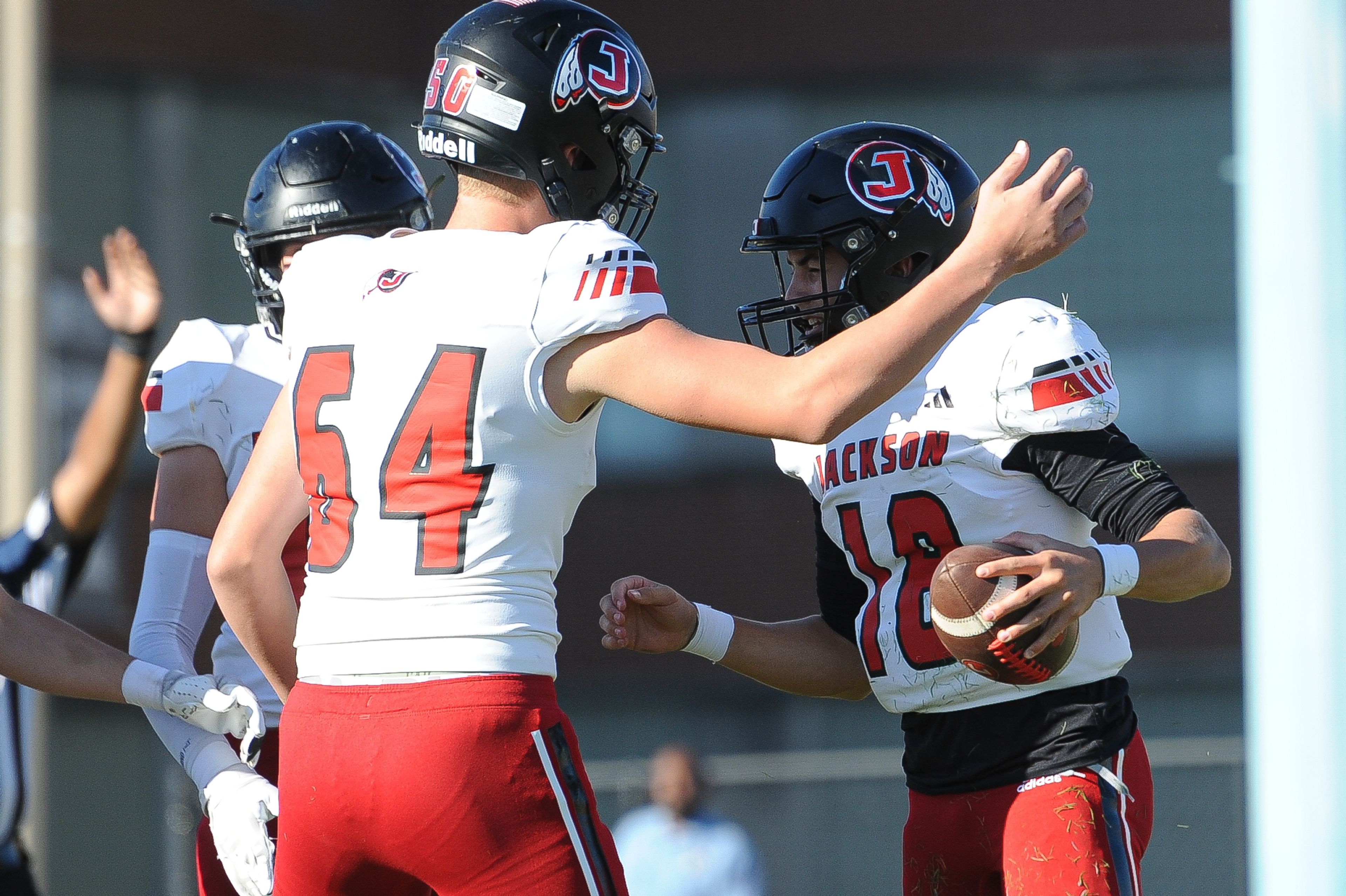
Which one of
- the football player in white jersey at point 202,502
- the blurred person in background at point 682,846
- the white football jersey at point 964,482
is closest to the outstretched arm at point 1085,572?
the white football jersey at point 964,482

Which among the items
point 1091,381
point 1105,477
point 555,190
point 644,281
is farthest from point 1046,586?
point 555,190

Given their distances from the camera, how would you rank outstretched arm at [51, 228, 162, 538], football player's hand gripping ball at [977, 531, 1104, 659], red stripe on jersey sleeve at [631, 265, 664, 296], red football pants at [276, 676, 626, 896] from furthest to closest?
outstretched arm at [51, 228, 162, 538] → football player's hand gripping ball at [977, 531, 1104, 659] → red stripe on jersey sleeve at [631, 265, 664, 296] → red football pants at [276, 676, 626, 896]

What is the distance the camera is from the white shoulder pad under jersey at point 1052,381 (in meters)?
3.07

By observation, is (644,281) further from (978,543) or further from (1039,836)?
(1039,836)

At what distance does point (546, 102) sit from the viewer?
2.91 meters

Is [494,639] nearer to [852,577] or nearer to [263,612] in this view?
[263,612]

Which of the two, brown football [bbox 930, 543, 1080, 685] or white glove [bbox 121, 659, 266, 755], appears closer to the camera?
brown football [bbox 930, 543, 1080, 685]

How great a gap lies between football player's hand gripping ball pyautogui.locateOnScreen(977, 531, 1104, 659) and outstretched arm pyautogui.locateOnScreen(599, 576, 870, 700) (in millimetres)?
887

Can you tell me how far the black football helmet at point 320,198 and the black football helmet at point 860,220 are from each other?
3.23ft

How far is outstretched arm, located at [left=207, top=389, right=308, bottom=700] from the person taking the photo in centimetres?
294

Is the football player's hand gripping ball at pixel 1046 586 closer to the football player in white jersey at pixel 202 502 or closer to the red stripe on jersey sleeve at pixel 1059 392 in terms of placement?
the red stripe on jersey sleeve at pixel 1059 392

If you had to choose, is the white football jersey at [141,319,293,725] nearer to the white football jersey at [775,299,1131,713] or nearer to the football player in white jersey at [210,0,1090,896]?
the football player in white jersey at [210,0,1090,896]

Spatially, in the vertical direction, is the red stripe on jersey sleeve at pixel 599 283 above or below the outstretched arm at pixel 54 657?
above

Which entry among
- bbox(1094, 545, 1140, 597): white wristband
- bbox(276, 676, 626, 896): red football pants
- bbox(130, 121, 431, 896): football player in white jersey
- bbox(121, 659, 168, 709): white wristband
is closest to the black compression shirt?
bbox(1094, 545, 1140, 597): white wristband
